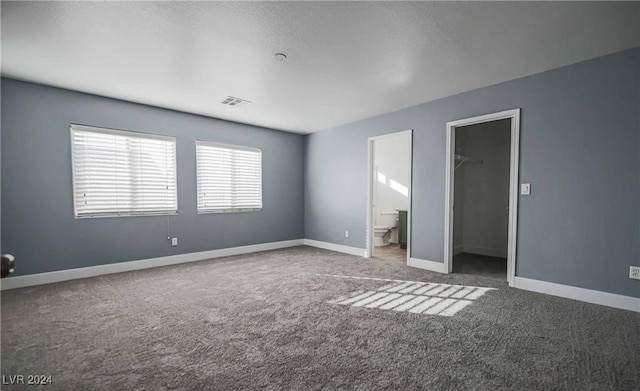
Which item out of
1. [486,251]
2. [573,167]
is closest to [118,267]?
[573,167]

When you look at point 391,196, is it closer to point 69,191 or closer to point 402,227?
point 402,227

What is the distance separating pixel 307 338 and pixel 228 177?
3.79 m

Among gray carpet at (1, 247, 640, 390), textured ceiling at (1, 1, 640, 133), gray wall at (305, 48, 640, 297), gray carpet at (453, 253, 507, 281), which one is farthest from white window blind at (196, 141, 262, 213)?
gray carpet at (453, 253, 507, 281)

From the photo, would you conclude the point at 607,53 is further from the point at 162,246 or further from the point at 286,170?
the point at 162,246

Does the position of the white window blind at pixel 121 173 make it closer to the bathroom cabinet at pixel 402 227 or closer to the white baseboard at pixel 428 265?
the white baseboard at pixel 428 265

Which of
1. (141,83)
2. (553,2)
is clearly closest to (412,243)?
(553,2)

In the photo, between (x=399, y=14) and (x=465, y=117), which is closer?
(x=399, y=14)

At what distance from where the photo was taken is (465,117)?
12.5 ft

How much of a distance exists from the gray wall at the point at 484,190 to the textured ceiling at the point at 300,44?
224cm

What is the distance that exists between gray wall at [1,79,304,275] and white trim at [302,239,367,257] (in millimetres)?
1568

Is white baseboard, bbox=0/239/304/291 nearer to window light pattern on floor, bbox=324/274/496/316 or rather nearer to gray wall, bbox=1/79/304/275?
gray wall, bbox=1/79/304/275

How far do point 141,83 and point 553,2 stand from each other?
164 inches

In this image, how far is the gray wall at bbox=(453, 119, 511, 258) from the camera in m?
5.27

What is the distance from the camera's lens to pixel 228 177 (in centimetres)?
527
